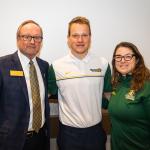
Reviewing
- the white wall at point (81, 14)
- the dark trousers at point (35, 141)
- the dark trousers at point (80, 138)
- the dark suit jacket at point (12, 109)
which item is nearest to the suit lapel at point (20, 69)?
the dark suit jacket at point (12, 109)

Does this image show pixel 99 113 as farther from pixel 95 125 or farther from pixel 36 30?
pixel 36 30

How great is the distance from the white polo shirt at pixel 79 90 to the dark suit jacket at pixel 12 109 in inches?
15.7

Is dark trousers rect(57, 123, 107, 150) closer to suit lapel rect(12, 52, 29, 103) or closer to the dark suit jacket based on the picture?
the dark suit jacket

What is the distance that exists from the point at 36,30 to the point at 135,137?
1278mm

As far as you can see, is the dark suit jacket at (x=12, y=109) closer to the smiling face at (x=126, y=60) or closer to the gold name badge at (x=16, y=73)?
the gold name badge at (x=16, y=73)

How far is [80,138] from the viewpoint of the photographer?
2.11 metres

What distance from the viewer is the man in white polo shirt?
211 cm

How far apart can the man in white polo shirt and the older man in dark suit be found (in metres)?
0.20

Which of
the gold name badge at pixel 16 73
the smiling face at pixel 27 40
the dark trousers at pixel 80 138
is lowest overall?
the dark trousers at pixel 80 138

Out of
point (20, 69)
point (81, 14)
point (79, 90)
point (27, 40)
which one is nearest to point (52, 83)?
point (79, 90)

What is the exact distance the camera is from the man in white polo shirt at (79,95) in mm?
2107

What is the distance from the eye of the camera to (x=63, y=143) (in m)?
2.15

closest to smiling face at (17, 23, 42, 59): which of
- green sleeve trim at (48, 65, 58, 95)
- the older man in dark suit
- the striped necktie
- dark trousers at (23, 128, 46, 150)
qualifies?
the older man in dark suit

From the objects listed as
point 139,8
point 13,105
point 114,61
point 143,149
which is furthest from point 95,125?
point 139,8
